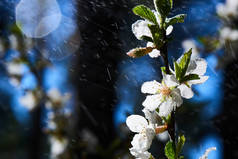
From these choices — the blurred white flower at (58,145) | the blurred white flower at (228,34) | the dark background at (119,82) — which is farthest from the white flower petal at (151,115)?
the blurred white flower at (228,34)

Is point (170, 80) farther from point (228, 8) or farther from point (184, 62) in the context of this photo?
point (228, 8)

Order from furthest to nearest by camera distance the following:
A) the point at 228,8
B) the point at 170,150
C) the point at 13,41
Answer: the point at 13,41, the point at 228,8, the point at 170,150

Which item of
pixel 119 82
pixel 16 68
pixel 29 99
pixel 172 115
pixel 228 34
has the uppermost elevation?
pixel 172 115

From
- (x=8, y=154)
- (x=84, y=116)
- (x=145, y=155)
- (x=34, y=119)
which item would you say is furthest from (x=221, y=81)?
(x=8, y=154)

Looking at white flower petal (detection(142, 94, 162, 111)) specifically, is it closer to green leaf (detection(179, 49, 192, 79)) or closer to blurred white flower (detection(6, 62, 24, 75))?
green leaf (detection(179, 49, 192, 79))

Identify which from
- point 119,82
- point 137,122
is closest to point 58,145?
→ point 119,82

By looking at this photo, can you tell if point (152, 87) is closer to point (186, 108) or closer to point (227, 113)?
point (186, 108)

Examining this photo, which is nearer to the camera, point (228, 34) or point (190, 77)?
point (190, 77)
